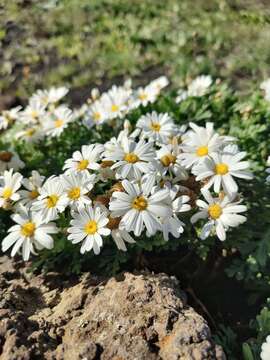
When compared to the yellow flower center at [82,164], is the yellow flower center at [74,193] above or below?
below

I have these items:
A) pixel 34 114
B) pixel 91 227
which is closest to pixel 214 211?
pixel 91 227

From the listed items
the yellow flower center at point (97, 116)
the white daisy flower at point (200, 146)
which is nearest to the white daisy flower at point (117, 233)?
the white daisy flower at point (200, 146)

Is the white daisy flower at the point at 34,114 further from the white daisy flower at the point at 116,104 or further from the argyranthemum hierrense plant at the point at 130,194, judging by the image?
the argyranthemum hierrense plant at the point at 130,194

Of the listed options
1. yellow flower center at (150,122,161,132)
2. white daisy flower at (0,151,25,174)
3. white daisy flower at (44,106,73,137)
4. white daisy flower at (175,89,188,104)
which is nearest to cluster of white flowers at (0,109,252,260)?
yellow flower center at (150,122,161,132)

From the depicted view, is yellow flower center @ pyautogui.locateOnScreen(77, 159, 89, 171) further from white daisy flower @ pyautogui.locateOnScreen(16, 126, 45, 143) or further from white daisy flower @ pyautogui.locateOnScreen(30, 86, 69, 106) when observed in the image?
white daisy flower @ pyautogui.locateOnScreen(30, 86, 69, 106)

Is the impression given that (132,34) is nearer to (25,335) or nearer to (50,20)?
(50,20)

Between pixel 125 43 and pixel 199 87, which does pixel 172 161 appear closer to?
pixel 199 87

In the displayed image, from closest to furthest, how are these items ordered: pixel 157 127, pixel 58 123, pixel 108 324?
pixel 108 324
pixel 157 127
pixel 58 123
